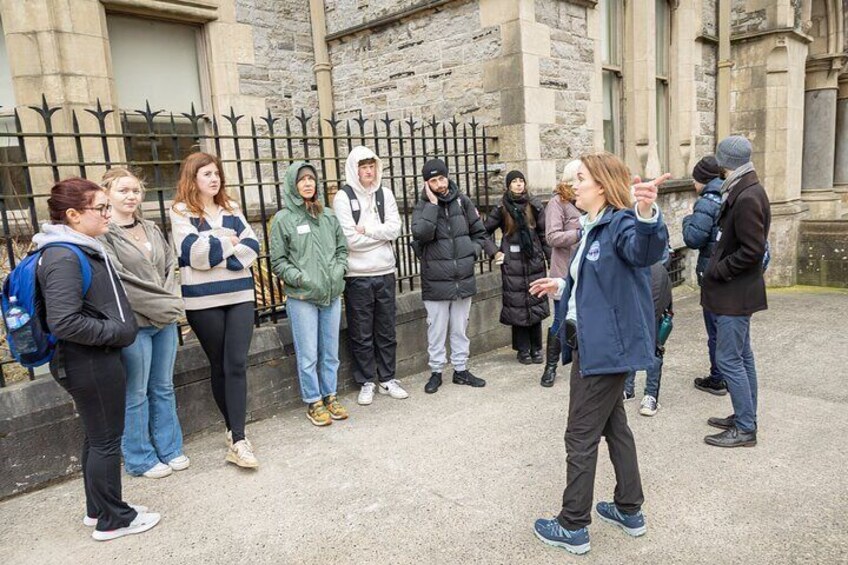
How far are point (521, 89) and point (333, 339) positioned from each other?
358 centimetres

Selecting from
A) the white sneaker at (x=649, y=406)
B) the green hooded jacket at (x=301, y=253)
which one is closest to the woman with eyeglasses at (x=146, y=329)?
the green hooded jacket at (x=301, y=253)

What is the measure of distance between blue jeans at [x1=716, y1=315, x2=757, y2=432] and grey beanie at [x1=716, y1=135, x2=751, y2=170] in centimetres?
98

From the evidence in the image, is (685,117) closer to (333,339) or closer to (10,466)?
(333,339)

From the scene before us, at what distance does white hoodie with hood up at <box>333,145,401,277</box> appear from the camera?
4684mm

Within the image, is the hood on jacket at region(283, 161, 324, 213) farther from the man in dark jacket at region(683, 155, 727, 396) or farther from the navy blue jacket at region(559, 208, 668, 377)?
the man in dark jacket at region(683, 155, 727, 396)

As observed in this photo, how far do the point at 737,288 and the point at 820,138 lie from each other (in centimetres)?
990

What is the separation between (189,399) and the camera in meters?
4.29

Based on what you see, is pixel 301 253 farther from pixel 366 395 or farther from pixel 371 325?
pixel 366 395

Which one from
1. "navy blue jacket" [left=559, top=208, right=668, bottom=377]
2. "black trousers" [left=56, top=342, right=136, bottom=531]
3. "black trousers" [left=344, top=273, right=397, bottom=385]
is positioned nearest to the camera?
"navy blue jacket" [left=559, top=208, right=668, bottom=377]

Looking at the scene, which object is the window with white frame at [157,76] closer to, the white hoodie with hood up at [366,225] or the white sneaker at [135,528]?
the white hoodie with hood up at [366,225]

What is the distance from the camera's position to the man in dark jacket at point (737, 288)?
3.79 metres

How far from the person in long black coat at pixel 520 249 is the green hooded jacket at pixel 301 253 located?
184 cm

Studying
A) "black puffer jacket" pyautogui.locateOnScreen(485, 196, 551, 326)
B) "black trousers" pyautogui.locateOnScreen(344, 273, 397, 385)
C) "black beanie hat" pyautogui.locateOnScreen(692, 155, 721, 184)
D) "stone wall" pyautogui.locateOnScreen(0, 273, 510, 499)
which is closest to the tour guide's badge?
"black beanie hat" pyautogui.locateOnScreen(692, 155, 721, 184)

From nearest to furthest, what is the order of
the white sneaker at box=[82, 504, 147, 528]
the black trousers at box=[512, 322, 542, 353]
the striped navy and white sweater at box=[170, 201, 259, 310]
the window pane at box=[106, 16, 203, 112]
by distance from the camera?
the white sneaker at box=[82, 504, 147, 528], the striped navy and white sweater at box=[170, 201, 259, 310], the black trousers at box=[512, 322, 542, 353], the window pane at box=[106, 16, 203, 112]
